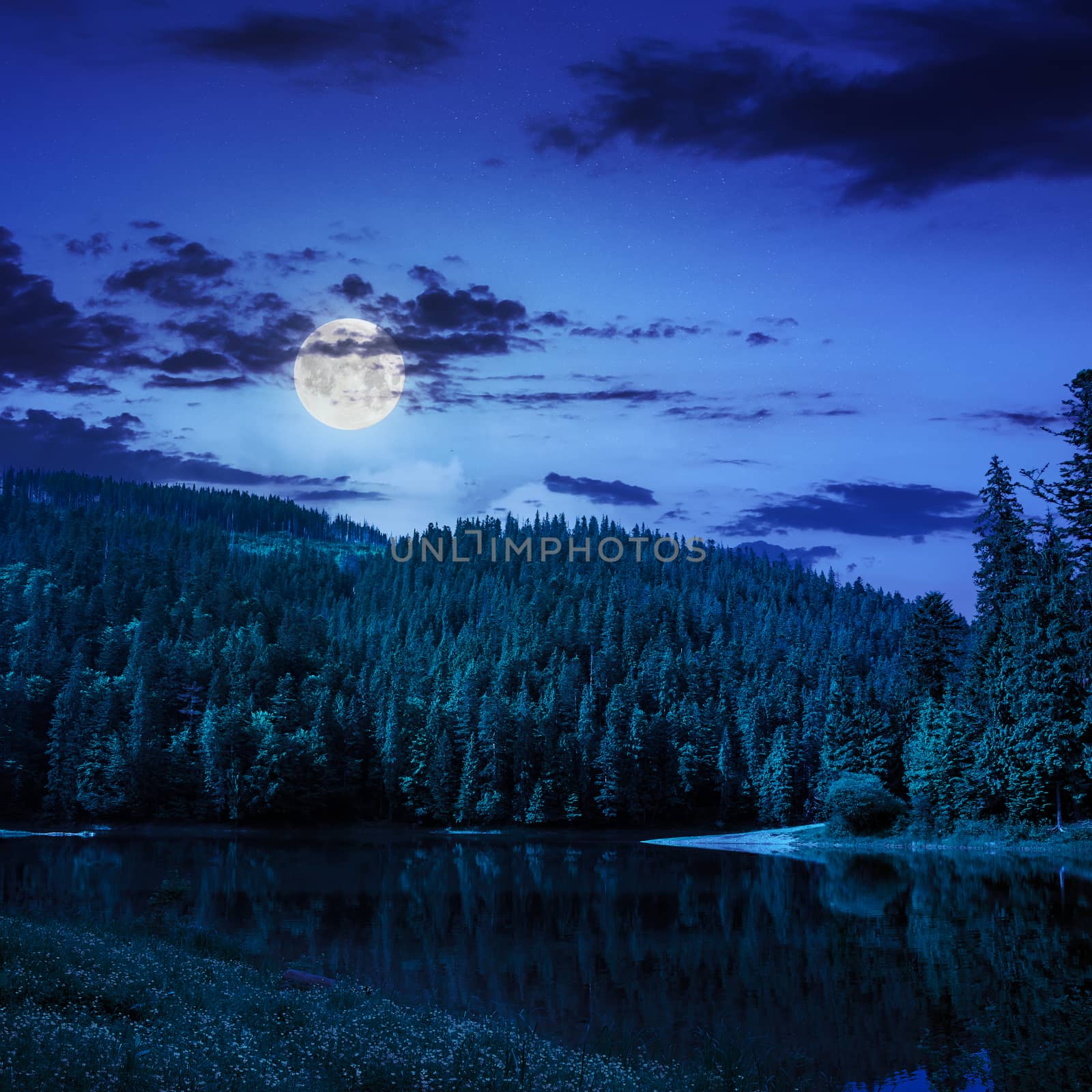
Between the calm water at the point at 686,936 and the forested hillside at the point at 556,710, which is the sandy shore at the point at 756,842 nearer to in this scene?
the forested hillside at the point at 556,710

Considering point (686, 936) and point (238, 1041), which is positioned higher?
point (238, 1041)

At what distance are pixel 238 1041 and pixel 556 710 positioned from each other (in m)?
104

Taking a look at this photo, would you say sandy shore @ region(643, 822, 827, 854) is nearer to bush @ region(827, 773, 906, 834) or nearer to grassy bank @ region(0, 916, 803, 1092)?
bush @ region(827, 773, 906, 834)

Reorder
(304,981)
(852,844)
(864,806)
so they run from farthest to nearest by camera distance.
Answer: (864,806) → (852,844) → (304,981)

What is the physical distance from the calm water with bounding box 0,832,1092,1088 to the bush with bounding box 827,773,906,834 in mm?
7764

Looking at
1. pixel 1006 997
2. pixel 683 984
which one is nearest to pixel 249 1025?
pixel 683 984

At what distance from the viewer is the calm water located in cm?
2792

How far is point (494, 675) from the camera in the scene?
13250cm

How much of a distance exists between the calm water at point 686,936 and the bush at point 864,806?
776 centimetres

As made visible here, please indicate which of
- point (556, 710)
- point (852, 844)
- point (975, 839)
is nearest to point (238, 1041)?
point (975, 839)

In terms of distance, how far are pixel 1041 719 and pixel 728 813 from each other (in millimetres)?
51307

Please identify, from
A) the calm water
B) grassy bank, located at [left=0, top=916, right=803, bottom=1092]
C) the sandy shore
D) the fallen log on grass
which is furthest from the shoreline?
grassy bank, located at [left=0, top=916, right=803, bottom=1092]

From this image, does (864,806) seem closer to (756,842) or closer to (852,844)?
(852,844)

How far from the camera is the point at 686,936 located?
4238 cm
